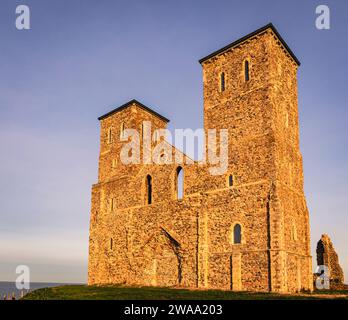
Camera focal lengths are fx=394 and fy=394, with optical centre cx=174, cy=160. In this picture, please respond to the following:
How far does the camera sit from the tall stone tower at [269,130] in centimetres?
2284

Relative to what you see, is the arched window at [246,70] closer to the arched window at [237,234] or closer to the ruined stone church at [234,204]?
the ruined stone church at [234,204]

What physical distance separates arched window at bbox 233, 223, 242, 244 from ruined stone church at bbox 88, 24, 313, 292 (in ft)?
0.20

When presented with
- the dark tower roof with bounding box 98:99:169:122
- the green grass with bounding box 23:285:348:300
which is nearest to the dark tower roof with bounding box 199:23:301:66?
the dark tower roof with bounding box 98:99:169:122

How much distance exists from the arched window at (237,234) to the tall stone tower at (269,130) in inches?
38.0

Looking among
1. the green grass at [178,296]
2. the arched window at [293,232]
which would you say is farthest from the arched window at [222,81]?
the green grass at [178,296]

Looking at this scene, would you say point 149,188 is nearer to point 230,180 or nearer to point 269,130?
point 230,180

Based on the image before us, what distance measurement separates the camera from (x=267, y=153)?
24219 mm

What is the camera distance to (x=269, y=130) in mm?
24641

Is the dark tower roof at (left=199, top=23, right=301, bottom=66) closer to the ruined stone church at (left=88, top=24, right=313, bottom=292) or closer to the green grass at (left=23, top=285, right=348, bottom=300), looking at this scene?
the ruined stone church at (left=88, top=24, right=313, bottom=292)

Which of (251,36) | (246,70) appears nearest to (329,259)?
(246,70)

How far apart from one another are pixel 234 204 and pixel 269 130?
5.11 meters
